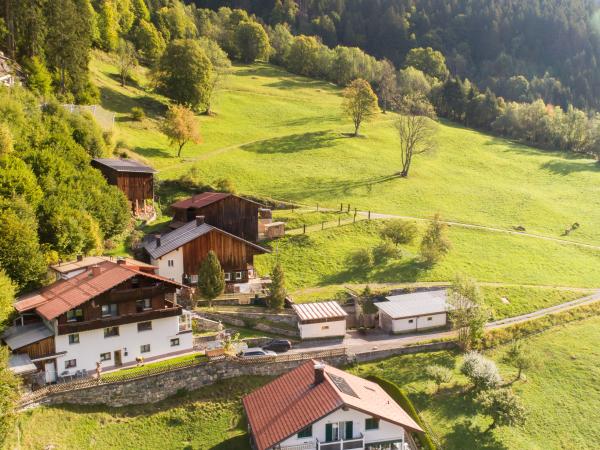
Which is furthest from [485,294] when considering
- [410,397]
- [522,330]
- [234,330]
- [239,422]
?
[239,422]

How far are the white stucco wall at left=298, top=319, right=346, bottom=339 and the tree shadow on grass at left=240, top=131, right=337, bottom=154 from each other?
5168 cm

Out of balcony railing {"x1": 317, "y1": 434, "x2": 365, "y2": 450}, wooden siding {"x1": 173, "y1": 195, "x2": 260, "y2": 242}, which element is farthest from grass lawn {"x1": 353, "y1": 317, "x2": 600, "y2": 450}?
wooden siding {"x1": 173, "y1": 195, "x2": 260, "y2": 242}

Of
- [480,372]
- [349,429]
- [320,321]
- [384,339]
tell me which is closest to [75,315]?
[320,321]

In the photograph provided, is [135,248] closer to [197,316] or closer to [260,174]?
[197,316]

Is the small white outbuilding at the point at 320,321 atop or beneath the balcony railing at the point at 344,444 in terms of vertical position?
atop

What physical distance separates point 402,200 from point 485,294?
87.9 feet

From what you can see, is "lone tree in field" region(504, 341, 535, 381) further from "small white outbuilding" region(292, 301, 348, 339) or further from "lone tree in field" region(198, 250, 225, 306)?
"lone tree in field" region(198, 250, 225, 306)

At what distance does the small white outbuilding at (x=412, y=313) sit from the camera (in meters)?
49.3

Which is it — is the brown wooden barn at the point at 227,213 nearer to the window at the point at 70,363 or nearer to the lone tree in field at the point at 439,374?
the window at the point at 70,363

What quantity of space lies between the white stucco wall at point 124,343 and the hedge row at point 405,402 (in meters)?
15.1

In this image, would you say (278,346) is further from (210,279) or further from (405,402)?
(405,402)

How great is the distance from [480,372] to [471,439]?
209 inches

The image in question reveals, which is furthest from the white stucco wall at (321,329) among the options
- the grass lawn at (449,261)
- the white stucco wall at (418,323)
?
the grass lawn at (449,261)

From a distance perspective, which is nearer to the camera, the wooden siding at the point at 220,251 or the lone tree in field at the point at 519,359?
the lone tree in field at the point at 519,359
